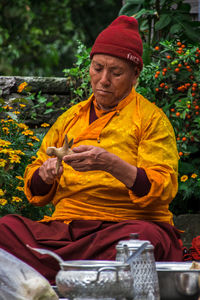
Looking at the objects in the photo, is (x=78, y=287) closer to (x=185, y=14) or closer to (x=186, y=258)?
(x=186, y=258)

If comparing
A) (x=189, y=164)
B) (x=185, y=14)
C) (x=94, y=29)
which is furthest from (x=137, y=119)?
(x=94, y=29)

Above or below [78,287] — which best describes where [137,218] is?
below

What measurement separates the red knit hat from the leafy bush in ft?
3.43

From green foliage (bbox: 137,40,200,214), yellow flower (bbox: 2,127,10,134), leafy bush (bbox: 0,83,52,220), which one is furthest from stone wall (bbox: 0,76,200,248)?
yellow flower (bbox: 2,127,10,134)

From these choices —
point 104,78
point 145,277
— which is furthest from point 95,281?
point 104,78

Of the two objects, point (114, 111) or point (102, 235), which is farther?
point (114, 111)

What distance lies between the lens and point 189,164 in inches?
177

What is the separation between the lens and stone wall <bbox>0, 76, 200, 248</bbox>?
14.5 feet

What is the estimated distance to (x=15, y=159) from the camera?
3.77 m

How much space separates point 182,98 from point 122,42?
1.73 m

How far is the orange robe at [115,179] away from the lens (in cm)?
286

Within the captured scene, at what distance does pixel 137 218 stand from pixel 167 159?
0.31 metres

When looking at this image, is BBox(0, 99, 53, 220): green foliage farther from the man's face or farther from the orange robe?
the man's face

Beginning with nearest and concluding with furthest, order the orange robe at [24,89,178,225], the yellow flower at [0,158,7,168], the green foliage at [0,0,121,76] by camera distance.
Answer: the orange robe at [24,89,178,225], the yellow flower at [0,158,7,168], the green foliage at [0,0,121,76]
